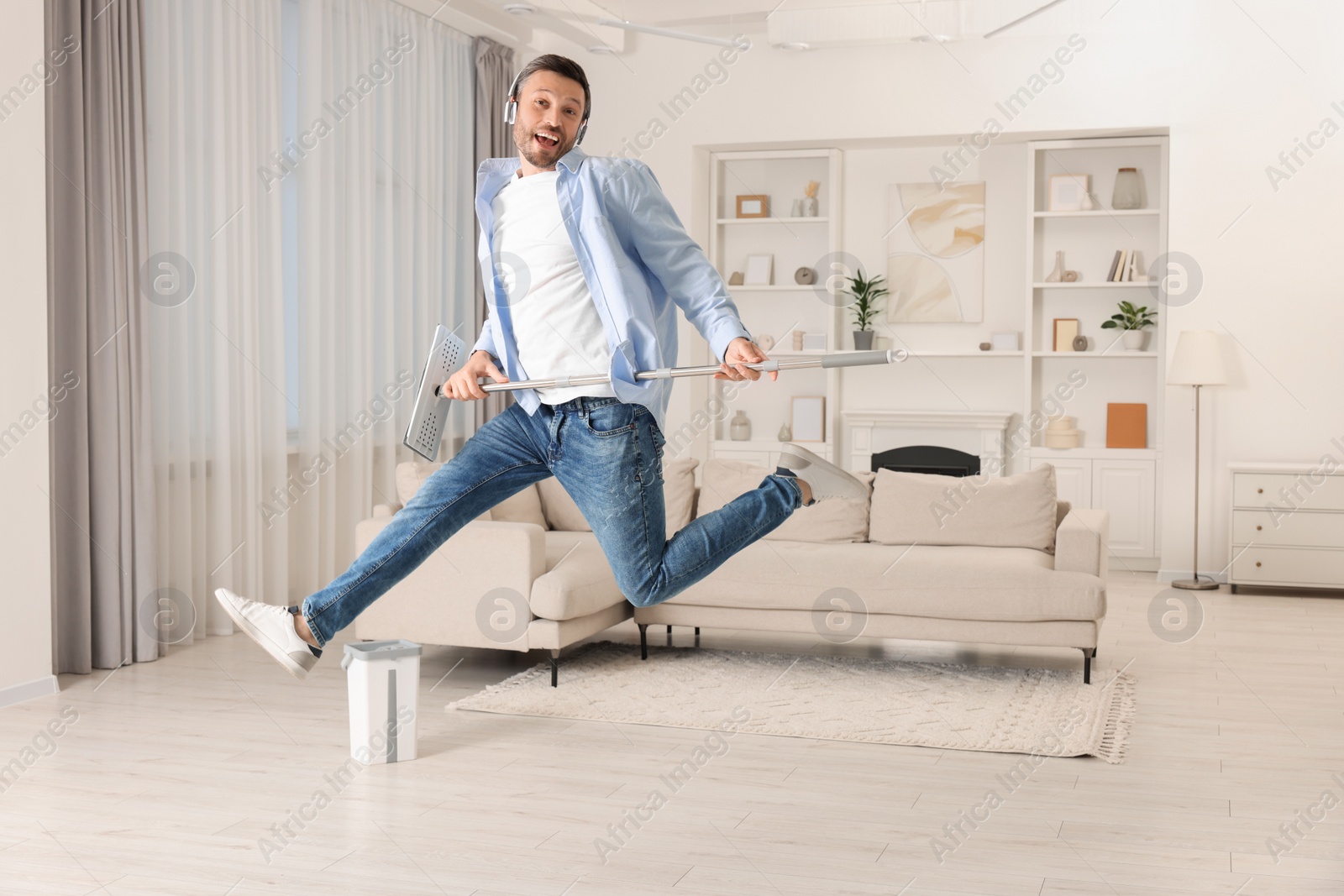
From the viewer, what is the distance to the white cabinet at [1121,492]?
23.9ft

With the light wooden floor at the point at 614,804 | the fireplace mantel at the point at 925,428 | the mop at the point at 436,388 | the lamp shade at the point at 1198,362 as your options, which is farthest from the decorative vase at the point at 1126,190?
the mop at the point at 436,388

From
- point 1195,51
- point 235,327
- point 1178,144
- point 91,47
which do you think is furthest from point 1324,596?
point 91,47

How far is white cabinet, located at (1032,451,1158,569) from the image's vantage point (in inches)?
287

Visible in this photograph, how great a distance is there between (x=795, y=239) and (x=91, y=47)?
4477mm

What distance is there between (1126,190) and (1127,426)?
134 centimetres

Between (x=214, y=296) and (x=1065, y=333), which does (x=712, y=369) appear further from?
(x=1065, y=333)

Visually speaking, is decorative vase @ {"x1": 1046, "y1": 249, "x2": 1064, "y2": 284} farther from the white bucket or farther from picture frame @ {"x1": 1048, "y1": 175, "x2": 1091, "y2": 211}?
the white bucket

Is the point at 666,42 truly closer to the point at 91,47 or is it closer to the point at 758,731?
the point at 91,47

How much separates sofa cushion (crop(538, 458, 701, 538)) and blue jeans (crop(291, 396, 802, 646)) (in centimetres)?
262

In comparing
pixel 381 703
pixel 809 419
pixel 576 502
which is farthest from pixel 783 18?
pixel 576 502

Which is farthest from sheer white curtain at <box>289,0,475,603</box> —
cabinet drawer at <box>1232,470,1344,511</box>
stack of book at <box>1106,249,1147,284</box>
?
cabinet drawer at <box>1232,470,1344,511</box>

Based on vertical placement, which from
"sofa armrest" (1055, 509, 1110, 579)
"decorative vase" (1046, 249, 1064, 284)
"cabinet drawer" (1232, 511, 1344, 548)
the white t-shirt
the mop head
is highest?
"decorative vase" (1046, 249, 1064, 284)

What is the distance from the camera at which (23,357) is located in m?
4.27

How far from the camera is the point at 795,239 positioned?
809 centimetres
